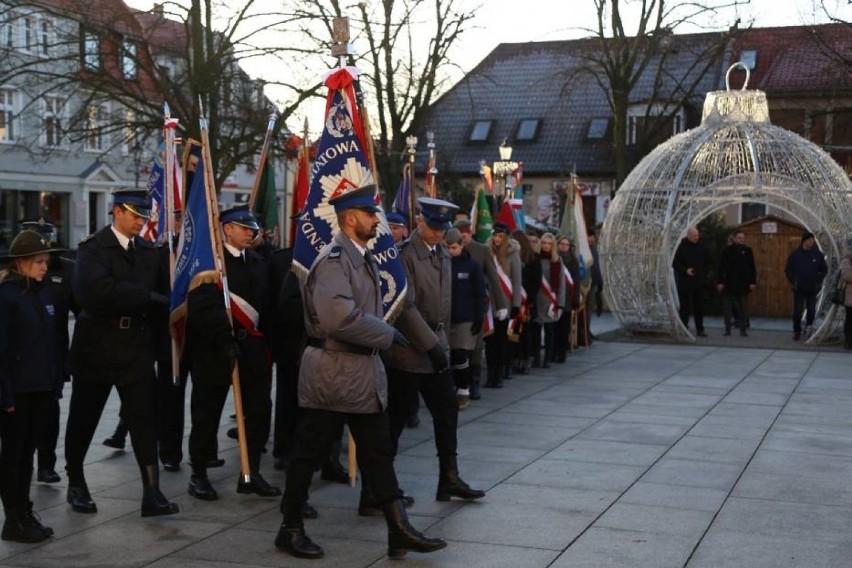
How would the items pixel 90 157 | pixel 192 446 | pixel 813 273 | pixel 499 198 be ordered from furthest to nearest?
pixel 90 157
pixel 499 198
pixel 813 273
pixel 192 446

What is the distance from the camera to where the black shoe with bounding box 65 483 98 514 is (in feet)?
23.7

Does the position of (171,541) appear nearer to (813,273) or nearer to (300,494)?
(300,494)

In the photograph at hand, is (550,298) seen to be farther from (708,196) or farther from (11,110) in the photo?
(11,110)

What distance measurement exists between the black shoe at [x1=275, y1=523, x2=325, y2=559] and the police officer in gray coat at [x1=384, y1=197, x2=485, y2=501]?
1222 mm

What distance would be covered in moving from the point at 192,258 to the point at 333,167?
109 cm

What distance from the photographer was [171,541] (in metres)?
6.57

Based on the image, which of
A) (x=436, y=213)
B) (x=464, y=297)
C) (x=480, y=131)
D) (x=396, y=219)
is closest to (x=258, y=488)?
(x=436, y=213)

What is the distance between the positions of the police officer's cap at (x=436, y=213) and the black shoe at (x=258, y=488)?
194cm

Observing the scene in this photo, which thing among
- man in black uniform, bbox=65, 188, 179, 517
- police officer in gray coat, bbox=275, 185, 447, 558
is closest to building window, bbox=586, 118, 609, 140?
man in black uniform, bbox=65, 188, 179, 517

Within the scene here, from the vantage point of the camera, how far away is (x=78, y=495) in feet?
23.9

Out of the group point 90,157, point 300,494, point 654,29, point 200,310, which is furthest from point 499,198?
point 90,157

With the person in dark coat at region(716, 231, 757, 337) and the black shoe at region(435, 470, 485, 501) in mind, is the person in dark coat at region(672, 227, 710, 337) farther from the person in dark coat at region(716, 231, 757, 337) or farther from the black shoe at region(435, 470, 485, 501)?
the black shoe at region(435, 470, 485, 501)

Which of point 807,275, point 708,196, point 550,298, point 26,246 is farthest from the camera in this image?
point 708,196

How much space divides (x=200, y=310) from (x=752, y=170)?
1452 centimetres
